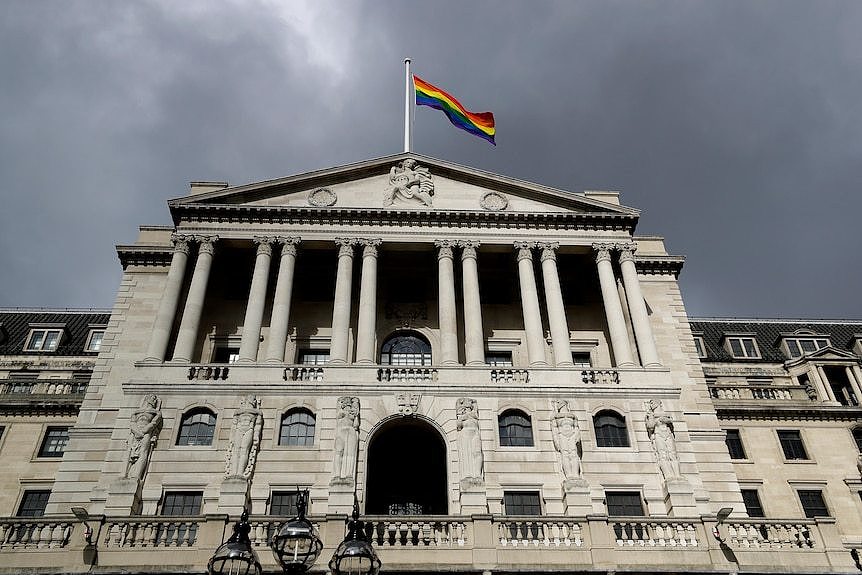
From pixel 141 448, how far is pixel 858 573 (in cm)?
2985

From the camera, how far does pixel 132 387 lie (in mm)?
34750

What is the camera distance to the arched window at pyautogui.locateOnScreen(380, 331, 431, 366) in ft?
139

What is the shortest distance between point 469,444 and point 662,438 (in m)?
9.15

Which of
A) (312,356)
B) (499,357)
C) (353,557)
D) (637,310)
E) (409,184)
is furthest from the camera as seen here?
(409,184)

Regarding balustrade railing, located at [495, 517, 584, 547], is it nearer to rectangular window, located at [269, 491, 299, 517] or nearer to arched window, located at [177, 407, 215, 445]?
rectangular window, located at [269, 491, 299, 517]

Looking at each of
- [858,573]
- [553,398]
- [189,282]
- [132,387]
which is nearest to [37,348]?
[189,282]

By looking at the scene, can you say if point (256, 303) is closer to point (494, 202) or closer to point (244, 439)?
point (244, 439)

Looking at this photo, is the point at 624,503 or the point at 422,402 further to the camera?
the point at 422,402

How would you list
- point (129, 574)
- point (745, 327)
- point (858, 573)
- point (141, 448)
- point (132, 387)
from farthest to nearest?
point (745, 327) < point (132, 387) < point (141, 448) < point (858, 573) < point (129, 574)

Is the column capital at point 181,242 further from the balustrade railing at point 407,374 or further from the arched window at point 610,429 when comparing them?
the arched window at point 610,429

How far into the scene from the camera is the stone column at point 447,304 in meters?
37.7

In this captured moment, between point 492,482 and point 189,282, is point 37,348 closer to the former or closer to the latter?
point 189,282

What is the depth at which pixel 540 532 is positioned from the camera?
90.9ft

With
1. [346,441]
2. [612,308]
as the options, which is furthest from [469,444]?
[612,308]
